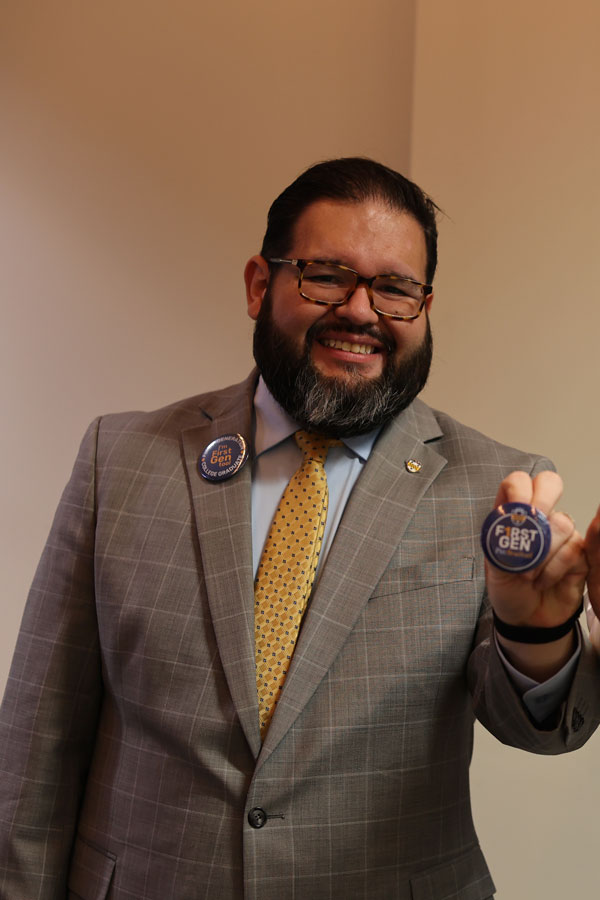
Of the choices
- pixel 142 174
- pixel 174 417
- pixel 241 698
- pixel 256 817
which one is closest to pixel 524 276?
pixel 174 417

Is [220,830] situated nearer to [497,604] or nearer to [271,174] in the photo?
[497,604]

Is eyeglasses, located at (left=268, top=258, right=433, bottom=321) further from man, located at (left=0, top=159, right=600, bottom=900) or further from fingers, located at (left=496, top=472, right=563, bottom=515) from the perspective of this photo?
fingers, located at (left=496, top=472, right=563, bottom=515)

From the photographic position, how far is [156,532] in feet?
5.37

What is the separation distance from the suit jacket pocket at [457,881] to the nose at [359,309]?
0.91 metres

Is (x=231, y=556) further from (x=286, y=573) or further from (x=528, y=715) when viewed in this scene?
(x=528, y=715)

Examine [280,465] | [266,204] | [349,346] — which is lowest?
[280,465]

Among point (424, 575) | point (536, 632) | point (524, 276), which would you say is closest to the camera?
point (536, 632)

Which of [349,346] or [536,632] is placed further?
[349,346]

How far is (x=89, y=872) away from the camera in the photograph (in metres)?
1.58

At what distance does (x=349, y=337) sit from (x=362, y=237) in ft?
0.58

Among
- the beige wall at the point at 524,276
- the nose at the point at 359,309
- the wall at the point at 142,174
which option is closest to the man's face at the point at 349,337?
the nose at the point at 359,309

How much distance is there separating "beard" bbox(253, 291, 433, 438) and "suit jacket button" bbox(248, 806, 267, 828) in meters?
0.64

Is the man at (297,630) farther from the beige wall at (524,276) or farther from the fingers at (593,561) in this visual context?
the beige wall at (524,276)

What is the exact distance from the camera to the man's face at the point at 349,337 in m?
1.65
